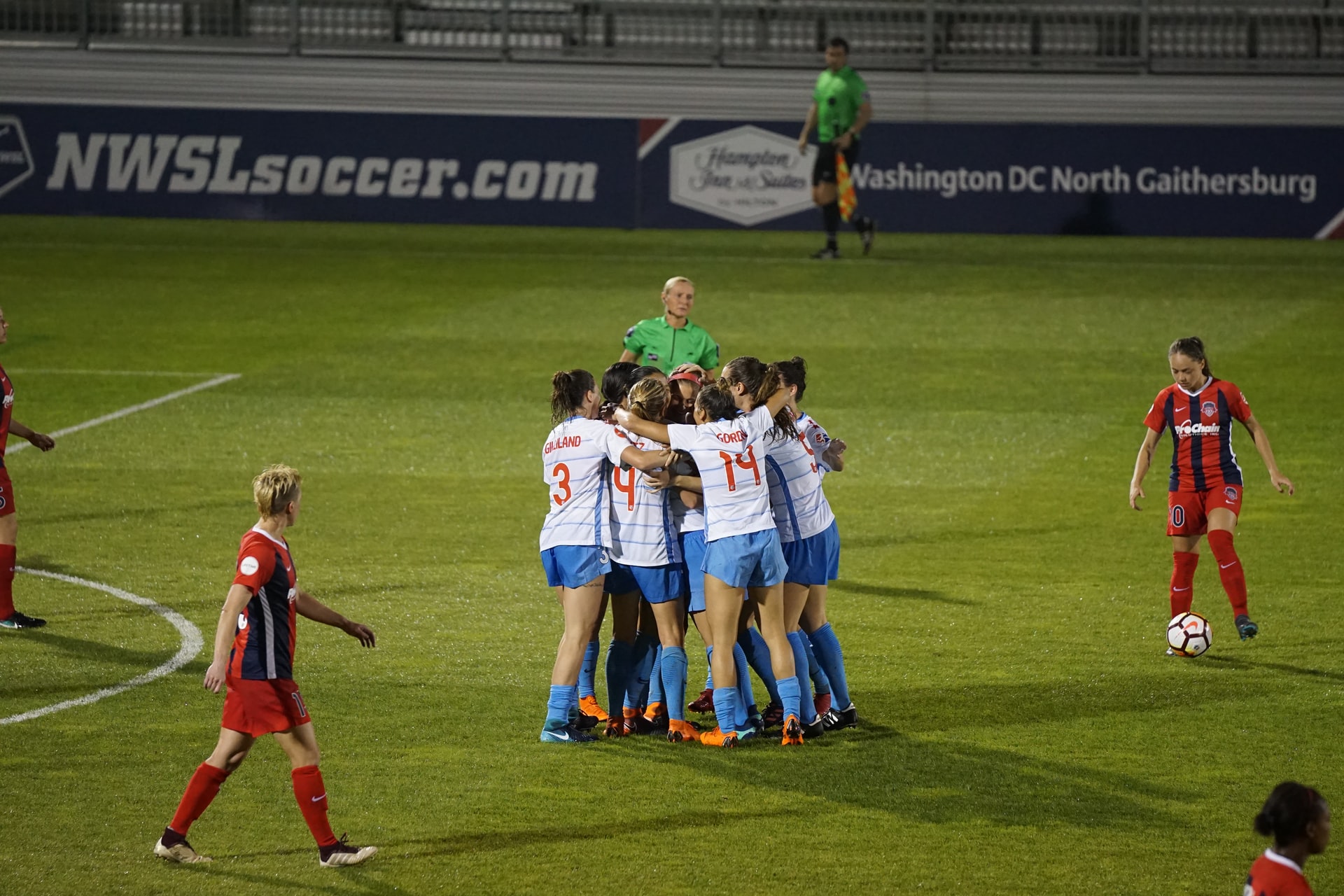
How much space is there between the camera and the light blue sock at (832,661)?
28.7 ft

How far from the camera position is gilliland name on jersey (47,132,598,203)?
30.6 meters

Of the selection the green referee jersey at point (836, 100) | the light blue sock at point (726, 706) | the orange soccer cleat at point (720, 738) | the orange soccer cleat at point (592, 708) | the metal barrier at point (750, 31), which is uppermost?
the metal barrier at point (750, 31)

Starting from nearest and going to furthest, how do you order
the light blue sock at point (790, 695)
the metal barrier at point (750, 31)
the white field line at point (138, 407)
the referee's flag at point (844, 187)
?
the light blue sock at point (790, 695), the white field line at point (138, 407), the referee's flag at point (844, 187), the metal barrier at point (750, 31)

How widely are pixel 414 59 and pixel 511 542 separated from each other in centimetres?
2166

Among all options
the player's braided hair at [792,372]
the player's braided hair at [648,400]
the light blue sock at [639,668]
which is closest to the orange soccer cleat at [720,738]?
the light blue sock at [639,668]

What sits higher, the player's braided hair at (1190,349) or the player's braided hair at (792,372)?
the player's braided hair at (1190,349)

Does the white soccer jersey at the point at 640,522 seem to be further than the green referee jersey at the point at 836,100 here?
No

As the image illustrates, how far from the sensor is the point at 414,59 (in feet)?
108

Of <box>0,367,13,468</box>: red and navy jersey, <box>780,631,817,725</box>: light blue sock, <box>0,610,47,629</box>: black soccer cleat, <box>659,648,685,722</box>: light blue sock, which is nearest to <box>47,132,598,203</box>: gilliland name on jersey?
<box>0,367,13,468</box>: red and navy jersey

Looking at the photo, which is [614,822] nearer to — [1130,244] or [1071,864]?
[1071,864]

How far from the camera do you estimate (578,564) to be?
27.5 feet

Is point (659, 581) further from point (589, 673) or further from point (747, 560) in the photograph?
point (589, 673)

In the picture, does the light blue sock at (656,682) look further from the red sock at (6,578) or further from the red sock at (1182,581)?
the red sock at (6,578)

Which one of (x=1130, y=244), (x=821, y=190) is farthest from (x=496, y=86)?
(x=1130, y=244)
